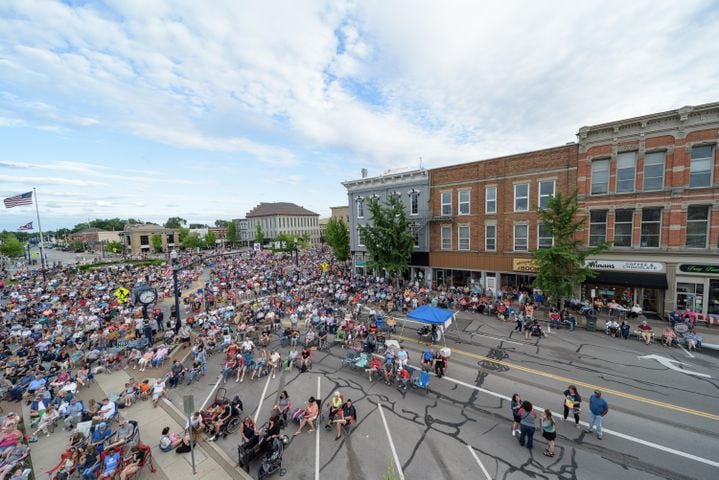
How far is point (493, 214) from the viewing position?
25.1 metres

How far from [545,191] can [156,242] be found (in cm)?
10355

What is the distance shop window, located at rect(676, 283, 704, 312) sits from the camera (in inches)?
714

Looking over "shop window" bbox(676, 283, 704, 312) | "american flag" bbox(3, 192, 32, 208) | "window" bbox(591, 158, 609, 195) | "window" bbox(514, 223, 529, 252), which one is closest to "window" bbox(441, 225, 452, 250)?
"window" bbox(514, 223, 529, 252)

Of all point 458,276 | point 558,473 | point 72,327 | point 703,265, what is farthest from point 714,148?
point 72,327

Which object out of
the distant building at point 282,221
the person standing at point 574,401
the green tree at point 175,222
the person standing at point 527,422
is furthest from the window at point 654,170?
the green tree at point 175,222

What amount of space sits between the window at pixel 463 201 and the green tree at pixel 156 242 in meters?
96.2

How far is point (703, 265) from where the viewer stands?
17.8 meters

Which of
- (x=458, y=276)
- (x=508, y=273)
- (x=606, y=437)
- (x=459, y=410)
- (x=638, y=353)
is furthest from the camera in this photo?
(x=458, y=276)

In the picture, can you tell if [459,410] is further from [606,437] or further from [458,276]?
[458,276]

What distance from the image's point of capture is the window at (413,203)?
29.5m

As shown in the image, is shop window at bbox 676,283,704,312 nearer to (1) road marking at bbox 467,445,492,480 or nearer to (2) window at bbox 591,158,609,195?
(2) window at bbox 591,158,609,195

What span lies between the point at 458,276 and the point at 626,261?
12.3m

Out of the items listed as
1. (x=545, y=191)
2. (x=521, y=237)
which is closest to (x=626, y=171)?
(x=545, y=191)

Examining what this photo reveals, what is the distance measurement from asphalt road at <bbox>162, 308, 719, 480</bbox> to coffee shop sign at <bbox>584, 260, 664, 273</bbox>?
6.96m
